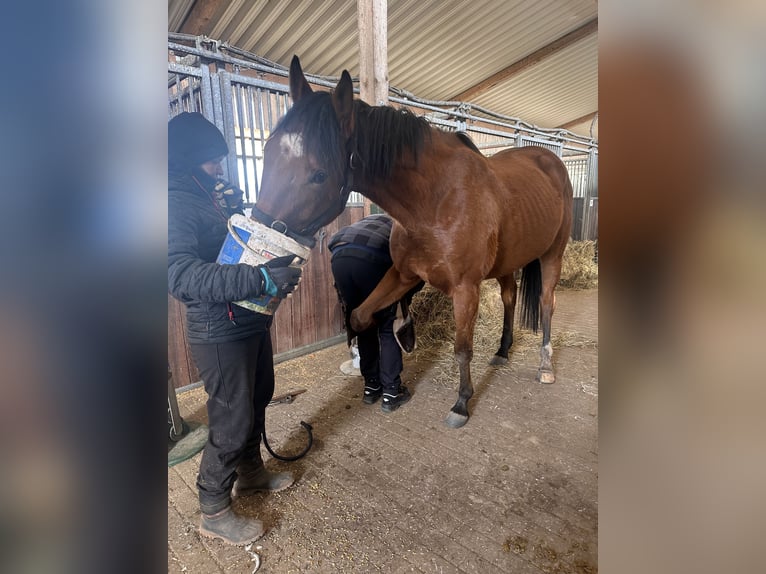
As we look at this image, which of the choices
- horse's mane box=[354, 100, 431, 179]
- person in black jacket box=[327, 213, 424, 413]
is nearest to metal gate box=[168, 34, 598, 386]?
person in black jacket box=[327, 213, 424, 413]

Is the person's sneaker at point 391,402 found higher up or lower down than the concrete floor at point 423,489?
higher up

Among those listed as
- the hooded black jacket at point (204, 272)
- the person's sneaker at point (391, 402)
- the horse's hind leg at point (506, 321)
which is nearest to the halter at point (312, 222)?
the hooded black jacket at point (204, 272)

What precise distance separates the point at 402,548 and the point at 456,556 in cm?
17

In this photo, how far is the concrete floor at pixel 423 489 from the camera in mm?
1271

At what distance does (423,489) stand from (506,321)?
1677 millimetres

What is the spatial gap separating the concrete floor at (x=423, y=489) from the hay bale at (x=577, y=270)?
327 cm

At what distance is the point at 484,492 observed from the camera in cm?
154

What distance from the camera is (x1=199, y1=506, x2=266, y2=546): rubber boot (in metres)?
1.32

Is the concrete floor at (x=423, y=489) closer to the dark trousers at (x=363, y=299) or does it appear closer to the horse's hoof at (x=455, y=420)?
the horse's hoof at (x=455, y=420)

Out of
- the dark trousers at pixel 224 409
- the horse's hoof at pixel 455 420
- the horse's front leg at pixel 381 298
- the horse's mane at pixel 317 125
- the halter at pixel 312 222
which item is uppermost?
the horse's mane at pixel 317 125

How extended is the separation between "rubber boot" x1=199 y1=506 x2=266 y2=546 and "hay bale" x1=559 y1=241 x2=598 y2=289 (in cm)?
506

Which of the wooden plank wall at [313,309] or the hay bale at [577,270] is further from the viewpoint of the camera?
the hay bale at [577,270]

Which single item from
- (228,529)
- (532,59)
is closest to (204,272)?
(228,529)
